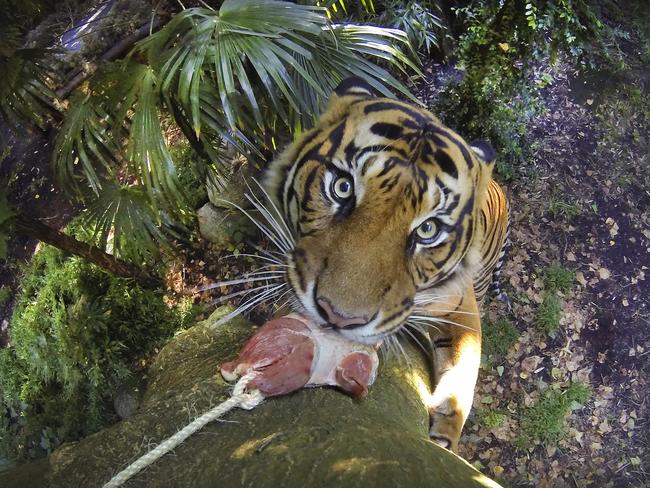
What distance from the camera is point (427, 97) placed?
469 cm

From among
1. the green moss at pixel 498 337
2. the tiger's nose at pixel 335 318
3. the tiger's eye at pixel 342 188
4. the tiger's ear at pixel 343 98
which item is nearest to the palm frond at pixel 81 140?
the tiger's ear at pixel 343 98

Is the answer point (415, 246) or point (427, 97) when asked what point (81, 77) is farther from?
point (427, 97)

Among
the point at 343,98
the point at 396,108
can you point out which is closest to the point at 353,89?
the point at 343,98

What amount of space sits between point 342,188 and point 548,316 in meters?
2.81

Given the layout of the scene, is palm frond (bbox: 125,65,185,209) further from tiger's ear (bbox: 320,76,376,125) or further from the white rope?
the white rope

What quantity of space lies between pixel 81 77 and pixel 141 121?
1027 millimetres

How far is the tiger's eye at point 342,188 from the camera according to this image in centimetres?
180

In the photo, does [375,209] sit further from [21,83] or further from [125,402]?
[125,402]

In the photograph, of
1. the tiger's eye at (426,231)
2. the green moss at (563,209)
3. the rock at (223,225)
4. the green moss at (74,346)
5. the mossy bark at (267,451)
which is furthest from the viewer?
the green moss at (563,209)

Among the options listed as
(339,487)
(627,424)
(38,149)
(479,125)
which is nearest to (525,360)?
(627,424)

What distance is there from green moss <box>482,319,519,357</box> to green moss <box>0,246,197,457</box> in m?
2.27

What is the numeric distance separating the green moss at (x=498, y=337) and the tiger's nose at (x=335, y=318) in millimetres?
2630

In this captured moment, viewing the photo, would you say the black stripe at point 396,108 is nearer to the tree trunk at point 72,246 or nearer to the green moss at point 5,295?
the tree trunk at point 72,246

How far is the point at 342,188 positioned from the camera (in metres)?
1.82
